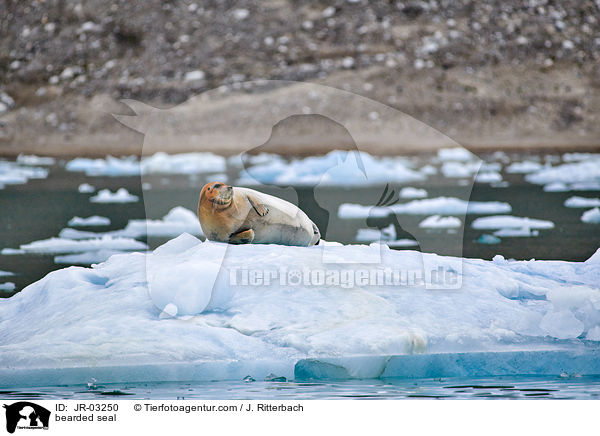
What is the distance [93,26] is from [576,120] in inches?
177

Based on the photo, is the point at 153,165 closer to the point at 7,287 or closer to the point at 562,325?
the point at 7,287

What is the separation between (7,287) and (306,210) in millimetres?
1299

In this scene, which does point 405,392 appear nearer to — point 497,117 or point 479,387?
point 479,387

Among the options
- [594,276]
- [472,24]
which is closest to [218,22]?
[472,24]

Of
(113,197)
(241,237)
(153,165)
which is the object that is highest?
(241,237)

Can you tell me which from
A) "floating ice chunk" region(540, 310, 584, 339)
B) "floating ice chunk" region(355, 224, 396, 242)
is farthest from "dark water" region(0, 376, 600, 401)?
"floating ice chunk" region(355, 224, 396, 242)

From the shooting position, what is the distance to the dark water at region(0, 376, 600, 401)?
1.82 m

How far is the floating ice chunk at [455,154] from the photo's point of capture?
5.58m

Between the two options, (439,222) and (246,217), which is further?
(439,222)

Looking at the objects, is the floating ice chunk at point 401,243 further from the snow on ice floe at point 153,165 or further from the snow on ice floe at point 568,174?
the snow on ice floe at point 153,165

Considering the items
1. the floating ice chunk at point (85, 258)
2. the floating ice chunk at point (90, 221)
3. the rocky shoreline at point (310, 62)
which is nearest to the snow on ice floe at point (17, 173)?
the rocky shoreline at point (310, 62)

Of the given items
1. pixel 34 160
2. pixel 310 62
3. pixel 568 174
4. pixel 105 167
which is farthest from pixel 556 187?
pixel 34 160

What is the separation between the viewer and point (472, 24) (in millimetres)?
6914

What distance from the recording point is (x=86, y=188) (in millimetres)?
4414
